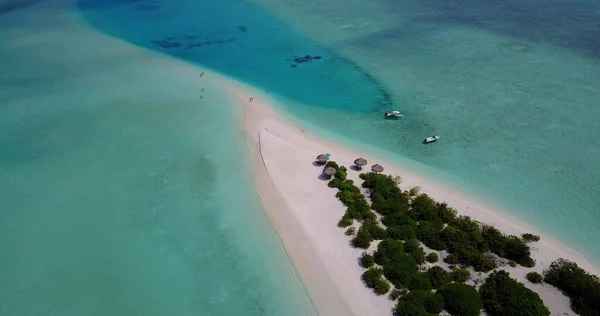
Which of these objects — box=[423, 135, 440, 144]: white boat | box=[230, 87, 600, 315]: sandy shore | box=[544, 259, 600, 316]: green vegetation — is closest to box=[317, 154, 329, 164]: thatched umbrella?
box=[230, 87, 600, 315]: sandy shore

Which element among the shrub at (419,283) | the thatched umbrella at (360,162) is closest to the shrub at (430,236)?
the shrub at (419,283)

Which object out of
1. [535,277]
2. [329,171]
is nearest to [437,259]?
[535,277]

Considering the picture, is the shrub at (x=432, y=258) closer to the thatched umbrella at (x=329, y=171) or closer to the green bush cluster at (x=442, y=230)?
the green bush cluster at (x=442, y=230)

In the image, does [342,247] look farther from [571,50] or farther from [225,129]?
[571,50]

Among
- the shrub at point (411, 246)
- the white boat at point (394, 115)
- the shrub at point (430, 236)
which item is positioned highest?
the white boat at point (394, 115)

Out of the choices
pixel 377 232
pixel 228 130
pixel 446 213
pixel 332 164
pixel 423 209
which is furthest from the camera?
pixel 228 130

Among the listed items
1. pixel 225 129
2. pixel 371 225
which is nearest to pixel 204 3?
pixel 225 129

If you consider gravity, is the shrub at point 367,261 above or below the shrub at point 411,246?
below

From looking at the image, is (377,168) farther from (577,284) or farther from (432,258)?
(577,284)
